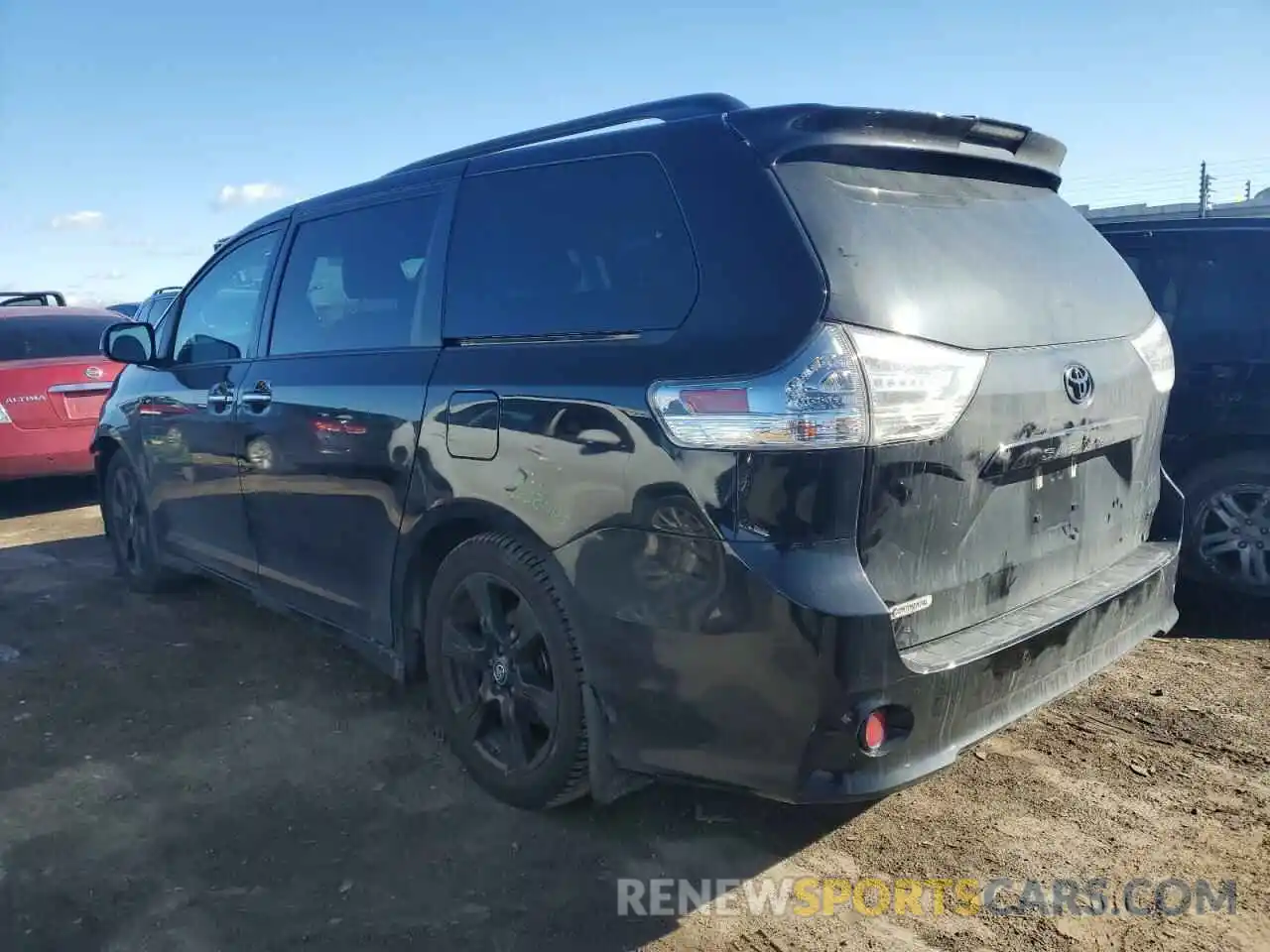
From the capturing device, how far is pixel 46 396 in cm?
736

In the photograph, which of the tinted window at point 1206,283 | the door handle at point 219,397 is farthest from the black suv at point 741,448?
the tinted window at point 1206,283

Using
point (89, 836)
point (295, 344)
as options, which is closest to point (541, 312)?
point (295, 344)

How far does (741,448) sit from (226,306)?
123 inches

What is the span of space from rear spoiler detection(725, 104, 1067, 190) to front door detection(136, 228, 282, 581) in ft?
8.11

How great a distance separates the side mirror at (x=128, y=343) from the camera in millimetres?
4785

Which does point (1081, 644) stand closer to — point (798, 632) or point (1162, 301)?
point (798, 632)

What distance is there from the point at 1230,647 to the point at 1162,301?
1.69m

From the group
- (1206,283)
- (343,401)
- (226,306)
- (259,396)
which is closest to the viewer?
(343,401)

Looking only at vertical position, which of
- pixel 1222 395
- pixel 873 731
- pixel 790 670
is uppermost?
pixel 1222 395

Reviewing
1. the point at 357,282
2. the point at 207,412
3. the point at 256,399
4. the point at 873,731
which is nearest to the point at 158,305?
the point at 207,412

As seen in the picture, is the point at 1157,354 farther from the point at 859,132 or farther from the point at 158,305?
the point at 158,305

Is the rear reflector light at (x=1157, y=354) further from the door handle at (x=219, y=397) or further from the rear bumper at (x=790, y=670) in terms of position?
the door handle at (x=219, y=397)

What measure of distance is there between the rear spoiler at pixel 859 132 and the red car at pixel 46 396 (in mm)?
6222

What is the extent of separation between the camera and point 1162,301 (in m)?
4.83
